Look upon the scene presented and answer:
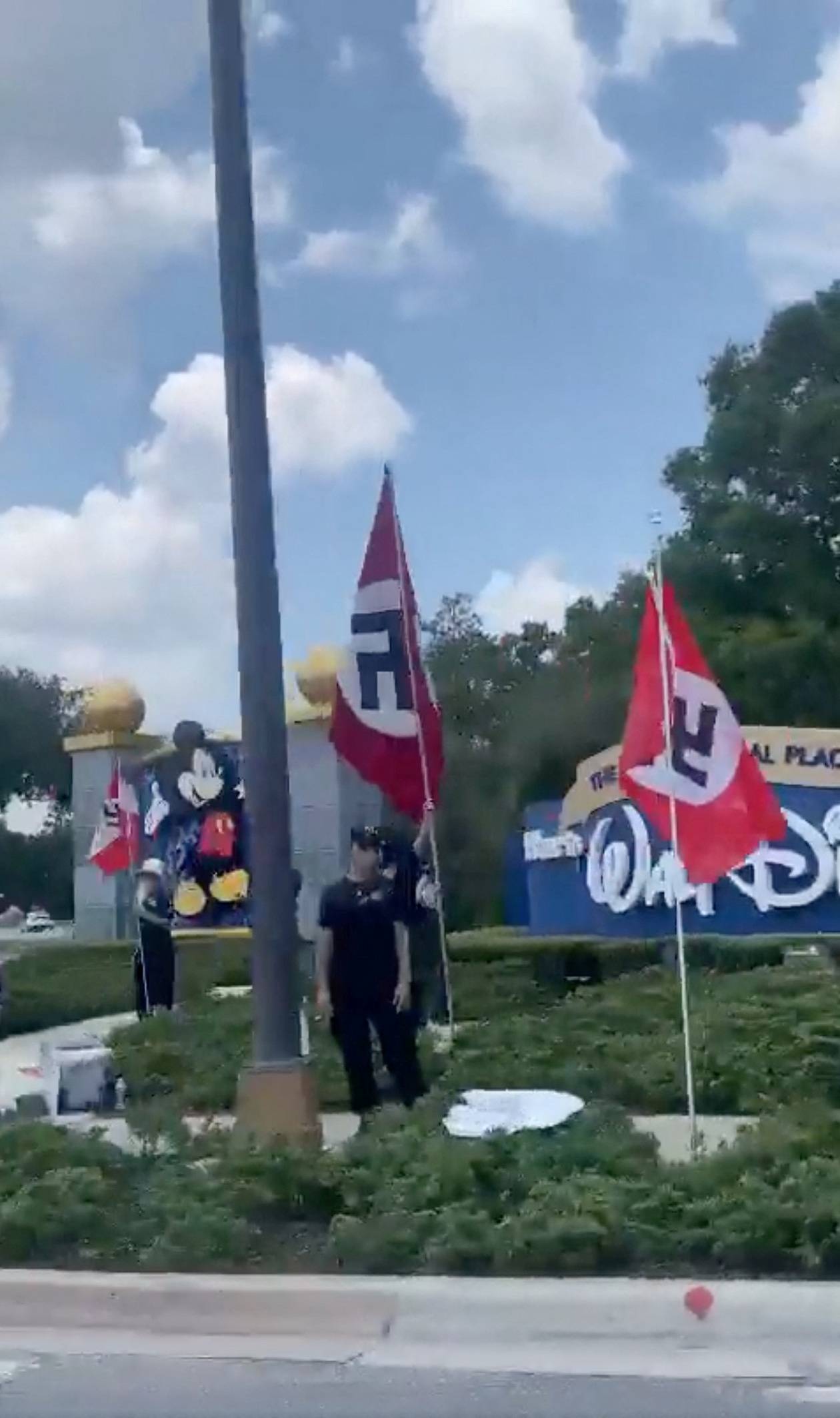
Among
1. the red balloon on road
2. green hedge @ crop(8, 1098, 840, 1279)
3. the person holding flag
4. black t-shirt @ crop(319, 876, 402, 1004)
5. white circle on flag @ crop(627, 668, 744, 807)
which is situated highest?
the person holding flag

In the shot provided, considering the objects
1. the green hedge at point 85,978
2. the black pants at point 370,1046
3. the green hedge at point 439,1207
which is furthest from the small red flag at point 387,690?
the green hedge at point 85,978

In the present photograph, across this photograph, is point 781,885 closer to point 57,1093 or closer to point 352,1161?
point 57,1093

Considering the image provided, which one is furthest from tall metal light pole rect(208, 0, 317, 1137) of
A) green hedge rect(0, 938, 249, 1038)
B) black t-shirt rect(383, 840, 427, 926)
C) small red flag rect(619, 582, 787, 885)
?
green hedge rect(0, 938, 249, 1038)

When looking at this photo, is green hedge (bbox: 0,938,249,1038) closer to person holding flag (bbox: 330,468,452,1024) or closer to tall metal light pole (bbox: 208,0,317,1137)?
person holding flag (bbox: 330,468,452,1024)

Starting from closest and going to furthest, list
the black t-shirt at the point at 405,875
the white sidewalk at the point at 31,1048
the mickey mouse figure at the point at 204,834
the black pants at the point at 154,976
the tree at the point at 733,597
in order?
the black t-shirt at the point at 405,875 → the white sidewalk at the point at 31,1048 → the black pants at the point at 154,976 → the mickey mouse figure at the point at 204,834 → the tree at the point at 733,597

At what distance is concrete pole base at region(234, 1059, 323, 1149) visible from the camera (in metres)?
9.22

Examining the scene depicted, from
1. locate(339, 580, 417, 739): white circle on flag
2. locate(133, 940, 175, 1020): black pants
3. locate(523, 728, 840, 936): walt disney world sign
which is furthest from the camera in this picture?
locate(523, 728, 840, 936): walt disney world sign

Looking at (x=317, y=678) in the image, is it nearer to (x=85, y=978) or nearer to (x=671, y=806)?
(x=85, y=978)

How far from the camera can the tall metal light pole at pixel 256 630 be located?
9.34 metres

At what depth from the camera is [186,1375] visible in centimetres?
617

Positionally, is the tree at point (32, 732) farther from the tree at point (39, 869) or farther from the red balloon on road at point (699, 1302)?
the red balloon on road at point (699, 1302)

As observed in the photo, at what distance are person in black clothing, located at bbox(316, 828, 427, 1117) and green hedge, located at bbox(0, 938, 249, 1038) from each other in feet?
23.7

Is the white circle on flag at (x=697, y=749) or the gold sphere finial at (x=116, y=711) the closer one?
the white circle on flag at (x=697, y=749)

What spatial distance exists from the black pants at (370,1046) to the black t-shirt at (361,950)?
7cm
